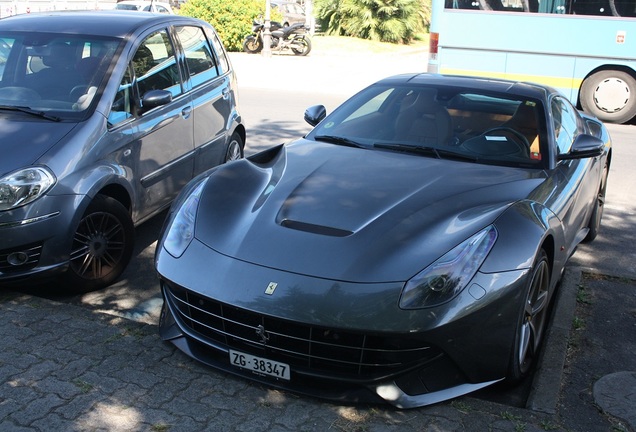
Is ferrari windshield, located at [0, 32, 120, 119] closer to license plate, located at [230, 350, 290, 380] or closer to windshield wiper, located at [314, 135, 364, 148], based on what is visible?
windshield wiper, located at [314, 135, 364, 148]

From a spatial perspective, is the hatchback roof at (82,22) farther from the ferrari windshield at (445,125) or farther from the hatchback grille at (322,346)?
the hatchback grille at (322,346)

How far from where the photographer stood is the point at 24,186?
483cm

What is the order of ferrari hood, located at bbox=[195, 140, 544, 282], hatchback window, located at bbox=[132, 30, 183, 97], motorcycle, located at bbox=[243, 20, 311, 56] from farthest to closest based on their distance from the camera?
motorcycle, located at bbox=[243, 20, 311, 56]
hatchback window, located at bbox=[132, 30, 183, 97]
ferrari hood, located at bbox=[195, 140, 544, 282]

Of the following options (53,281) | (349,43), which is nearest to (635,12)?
(53,281)

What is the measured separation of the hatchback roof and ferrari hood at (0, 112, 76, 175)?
1069 mm

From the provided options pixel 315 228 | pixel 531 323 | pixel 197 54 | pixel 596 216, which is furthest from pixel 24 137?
pixel 596 216

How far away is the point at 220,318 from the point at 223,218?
65 centimetres

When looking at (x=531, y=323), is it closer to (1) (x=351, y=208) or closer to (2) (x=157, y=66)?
(1) (x=351, y=208)

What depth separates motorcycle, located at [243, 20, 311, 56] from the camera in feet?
77.0

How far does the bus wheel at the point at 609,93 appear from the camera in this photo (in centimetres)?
1329

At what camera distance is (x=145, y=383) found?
156 inches

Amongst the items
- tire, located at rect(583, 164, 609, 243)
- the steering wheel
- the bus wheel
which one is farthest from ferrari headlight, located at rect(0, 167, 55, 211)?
the bus wheel

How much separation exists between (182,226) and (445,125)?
2087 mm

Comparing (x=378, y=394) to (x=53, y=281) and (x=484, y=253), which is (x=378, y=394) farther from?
(x=53, y=281)
